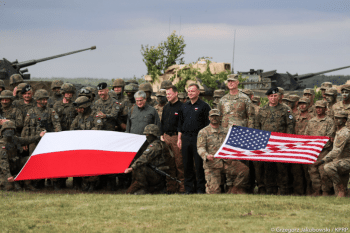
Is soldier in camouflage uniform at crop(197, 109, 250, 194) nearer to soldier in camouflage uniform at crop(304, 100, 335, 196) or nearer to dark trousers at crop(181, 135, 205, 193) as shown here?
dark trousers at crop(181, 135, 205, 193)

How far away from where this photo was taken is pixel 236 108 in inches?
362

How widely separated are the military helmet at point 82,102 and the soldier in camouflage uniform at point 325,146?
492 centimetres

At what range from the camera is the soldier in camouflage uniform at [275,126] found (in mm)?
9266

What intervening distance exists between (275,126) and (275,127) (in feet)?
0.07

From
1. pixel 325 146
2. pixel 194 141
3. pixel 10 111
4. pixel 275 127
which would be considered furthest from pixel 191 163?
pixel 10 111

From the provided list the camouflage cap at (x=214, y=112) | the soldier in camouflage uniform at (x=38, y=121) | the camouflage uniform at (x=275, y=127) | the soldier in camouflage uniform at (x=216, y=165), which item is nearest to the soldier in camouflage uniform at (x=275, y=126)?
the camouflage uniform at (x=275, y=127)

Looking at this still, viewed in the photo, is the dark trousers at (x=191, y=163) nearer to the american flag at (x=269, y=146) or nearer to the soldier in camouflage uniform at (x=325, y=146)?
the american flag at (x=269, y=146)

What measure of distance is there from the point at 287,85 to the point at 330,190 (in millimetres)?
20437

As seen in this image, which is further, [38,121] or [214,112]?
[38,121]

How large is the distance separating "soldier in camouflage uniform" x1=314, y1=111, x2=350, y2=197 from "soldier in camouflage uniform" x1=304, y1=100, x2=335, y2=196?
0.40 m

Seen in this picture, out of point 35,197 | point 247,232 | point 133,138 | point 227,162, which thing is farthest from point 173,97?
point 247,232

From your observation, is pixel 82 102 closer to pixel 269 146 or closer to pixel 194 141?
pixel 194 141

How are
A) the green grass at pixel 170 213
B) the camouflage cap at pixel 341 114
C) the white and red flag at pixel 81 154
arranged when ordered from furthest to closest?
the white and red flag at pixel 81 154 < the camouflage cap at pixel 341 114 < the green grass at pixel 170 213

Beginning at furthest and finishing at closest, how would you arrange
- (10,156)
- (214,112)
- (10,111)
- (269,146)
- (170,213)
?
1. (10,111)
2. (10,156)
3. (269,146)
4. (214,112)
5. (170,213)
